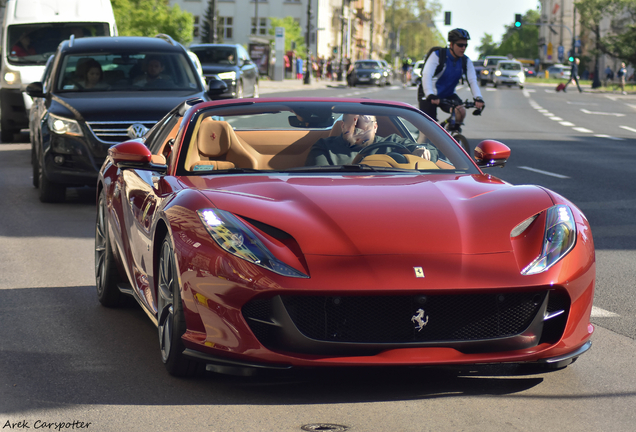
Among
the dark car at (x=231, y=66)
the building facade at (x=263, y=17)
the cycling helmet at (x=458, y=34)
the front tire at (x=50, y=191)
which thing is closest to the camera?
the front tire at (x=50, y=191)

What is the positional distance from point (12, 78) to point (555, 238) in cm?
1624

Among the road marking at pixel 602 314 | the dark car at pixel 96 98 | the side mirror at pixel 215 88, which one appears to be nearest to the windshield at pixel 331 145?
the road marking at pixel 602 314

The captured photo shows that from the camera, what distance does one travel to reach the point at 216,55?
28344mm

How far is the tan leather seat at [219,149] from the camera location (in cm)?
532

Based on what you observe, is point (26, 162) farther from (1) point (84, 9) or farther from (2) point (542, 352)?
(2) point (542, 352)

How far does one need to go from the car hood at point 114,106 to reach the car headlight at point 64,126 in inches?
2.6

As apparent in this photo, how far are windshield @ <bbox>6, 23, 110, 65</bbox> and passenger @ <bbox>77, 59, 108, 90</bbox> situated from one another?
802 centimetres

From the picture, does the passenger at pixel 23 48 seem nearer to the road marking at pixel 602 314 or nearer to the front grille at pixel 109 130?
the front grille at pixel 109 130

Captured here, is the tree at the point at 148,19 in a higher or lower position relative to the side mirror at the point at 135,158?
higher

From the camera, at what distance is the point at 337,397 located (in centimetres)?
429

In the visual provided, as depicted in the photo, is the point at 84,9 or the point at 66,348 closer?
the point at 66,348

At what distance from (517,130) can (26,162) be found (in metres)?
13.1

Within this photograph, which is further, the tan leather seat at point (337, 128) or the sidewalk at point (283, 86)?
the sidewalk at point (283, 86)

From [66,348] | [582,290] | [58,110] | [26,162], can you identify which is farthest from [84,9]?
[582,290]
